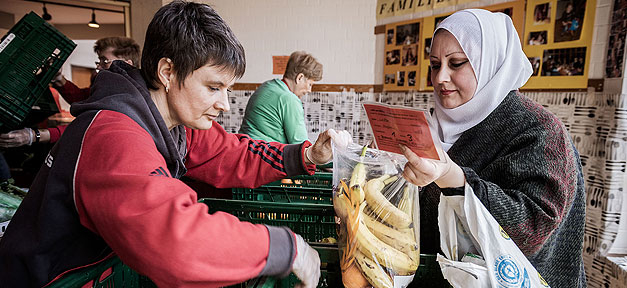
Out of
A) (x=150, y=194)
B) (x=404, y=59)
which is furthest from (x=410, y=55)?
(x=150, y=194)

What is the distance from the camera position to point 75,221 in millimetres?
832

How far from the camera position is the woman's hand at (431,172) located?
34.9 inches

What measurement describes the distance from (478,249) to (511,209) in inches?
5.7

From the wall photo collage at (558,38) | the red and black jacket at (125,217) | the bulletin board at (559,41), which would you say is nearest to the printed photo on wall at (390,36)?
the wall photo collage at (558,38)

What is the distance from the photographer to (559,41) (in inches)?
89.9

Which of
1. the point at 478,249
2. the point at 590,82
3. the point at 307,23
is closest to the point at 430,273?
the point at 478,249

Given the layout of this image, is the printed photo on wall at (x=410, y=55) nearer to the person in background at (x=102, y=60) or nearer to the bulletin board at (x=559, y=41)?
the bulletin board at (x=559, y=41)

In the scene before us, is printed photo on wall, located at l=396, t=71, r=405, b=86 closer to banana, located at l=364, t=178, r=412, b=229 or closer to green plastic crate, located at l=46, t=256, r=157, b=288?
banana, located at l=364, t=178, r=412, b=229

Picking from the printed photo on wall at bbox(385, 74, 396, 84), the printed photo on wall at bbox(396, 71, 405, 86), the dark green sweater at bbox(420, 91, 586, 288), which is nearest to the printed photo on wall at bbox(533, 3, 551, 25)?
the printed photo on wall at bbox(396, 71, 405, 86)

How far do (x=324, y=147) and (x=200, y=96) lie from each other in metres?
0.55

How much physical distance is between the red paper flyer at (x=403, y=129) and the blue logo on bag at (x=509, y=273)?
30 centimetres

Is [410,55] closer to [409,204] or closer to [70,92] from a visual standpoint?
[409,204]

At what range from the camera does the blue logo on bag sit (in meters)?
0.84

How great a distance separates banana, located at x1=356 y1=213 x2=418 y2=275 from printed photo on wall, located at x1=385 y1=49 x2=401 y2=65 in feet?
9.19
